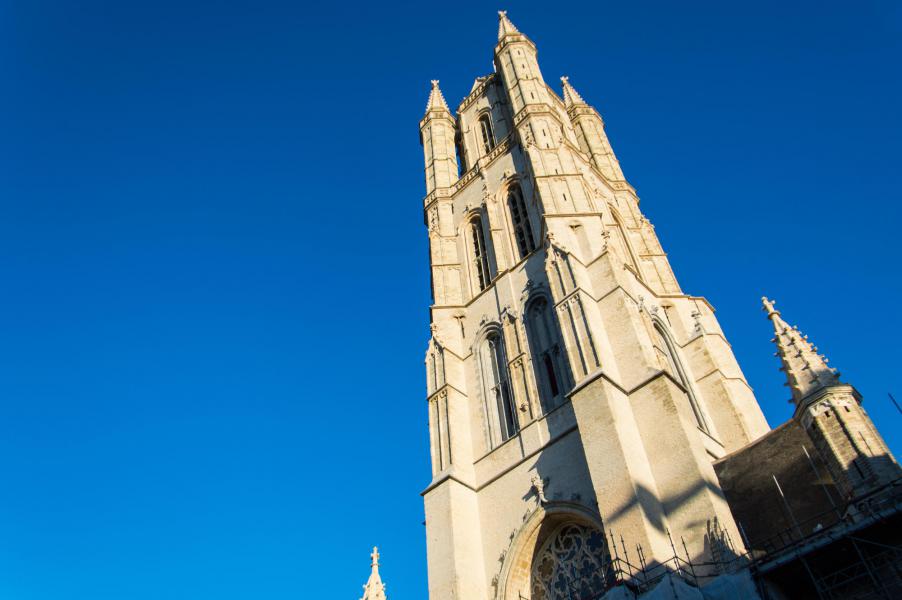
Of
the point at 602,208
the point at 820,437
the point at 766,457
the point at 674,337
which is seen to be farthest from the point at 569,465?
the point at 602,208

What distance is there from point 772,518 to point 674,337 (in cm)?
839

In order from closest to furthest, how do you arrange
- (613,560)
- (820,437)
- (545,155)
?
(613,560)
(820,437)
(545,155)

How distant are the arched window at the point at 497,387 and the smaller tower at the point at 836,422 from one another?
7531 millimetres

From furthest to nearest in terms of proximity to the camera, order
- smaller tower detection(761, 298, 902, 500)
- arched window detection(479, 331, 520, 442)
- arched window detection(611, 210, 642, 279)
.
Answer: arched window detection(611, 210, 642, 279), arched window detection(479, 331, 520, 442), smaller tower detection(761, 298, 902, 500)

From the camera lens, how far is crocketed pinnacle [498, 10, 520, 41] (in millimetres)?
35341

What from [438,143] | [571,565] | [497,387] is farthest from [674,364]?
[438,143]

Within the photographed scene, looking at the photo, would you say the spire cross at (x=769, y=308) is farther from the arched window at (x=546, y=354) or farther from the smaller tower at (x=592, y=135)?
the smaller tower at (x=592, y=135)

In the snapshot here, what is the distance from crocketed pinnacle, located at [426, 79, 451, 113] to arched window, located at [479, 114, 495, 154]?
2.89 metres

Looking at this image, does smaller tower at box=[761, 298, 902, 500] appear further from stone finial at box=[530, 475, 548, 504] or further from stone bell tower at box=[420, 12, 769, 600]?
stone finial at box=[530, 475, 548, 504]

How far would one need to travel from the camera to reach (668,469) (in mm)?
15945

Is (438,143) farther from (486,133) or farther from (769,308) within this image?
(769,308)

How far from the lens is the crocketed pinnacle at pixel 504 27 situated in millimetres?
35341

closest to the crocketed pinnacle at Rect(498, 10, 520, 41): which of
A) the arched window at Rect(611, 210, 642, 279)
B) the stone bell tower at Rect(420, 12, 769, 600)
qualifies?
the stone bell tower at Rect(420, 12, 769, 600)

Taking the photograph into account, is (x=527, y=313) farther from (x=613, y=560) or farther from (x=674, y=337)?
(x=613, y=560)
